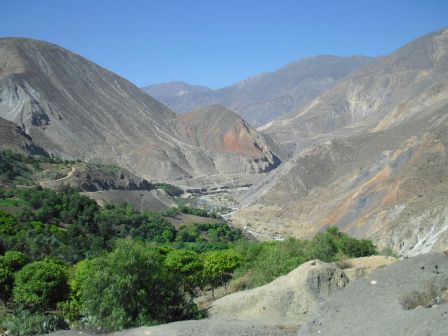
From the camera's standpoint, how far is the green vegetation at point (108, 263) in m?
20.8

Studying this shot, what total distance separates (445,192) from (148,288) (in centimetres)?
2997

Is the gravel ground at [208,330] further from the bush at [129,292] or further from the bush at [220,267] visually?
the bush at [220,267]

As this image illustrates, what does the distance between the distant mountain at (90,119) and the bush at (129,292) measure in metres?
86.7

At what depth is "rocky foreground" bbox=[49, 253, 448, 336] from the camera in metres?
15.4

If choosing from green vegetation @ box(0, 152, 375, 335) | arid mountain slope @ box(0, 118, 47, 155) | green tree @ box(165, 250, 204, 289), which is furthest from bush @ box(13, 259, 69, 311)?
arid mountain slope @ box(0, 118, 47, 155)

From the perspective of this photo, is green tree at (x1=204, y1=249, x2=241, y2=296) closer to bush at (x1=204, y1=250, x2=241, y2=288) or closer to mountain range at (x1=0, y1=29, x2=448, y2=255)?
bush at (x1=204, y1=250, x2=241, y2=288)

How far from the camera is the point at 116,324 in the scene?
66.3 feet

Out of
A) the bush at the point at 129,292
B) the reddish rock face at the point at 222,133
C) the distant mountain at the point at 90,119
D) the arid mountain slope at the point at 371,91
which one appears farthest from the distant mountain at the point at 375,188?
the arid mountain slope at the point at 371,91

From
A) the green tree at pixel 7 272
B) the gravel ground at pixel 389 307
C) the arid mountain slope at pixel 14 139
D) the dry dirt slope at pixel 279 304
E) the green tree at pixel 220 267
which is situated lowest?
the green tree at pixel 220 267

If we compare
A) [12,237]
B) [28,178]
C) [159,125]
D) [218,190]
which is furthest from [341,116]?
[12,237]

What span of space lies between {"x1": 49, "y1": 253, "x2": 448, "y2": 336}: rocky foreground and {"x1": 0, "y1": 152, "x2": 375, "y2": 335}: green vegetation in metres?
1.92

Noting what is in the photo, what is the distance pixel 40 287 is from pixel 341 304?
15492mm

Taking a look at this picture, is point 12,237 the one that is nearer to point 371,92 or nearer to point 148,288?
point 148,288

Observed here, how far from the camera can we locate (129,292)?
67.7ft
